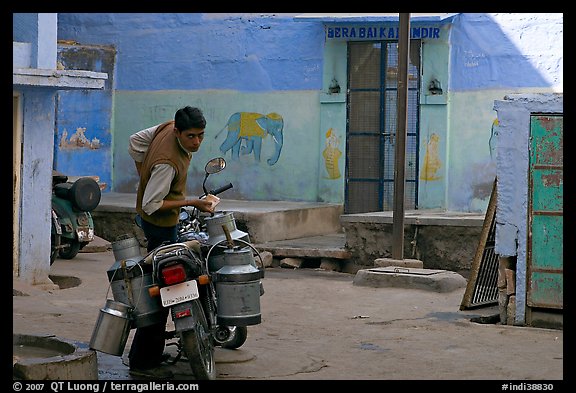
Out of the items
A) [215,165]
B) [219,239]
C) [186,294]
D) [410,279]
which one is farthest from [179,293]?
[410,279]

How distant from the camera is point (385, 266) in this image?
11641 mm

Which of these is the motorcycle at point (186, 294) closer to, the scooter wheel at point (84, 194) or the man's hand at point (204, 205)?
the man's hand at point (204, 205)

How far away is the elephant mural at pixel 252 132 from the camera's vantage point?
15367 millimetres

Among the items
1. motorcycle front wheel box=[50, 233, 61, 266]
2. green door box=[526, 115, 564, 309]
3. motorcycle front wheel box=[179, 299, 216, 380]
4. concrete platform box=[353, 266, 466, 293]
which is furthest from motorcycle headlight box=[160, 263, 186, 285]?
motorcycle front wheel box=[50, 233, 61, 266]

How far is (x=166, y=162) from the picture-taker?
6.35 metres

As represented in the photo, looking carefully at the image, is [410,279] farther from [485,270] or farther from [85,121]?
[85,121]

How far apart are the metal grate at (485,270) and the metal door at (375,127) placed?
4.90 metres

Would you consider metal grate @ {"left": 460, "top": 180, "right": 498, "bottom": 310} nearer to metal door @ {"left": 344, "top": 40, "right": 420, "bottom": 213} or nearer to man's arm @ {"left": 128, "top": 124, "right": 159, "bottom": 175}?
man's arm @ {"left": 128, "top": 124, "right": 159, "bottom": 175}

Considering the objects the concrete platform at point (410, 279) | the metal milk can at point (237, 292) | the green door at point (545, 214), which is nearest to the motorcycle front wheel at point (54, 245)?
the concrete platform at point (410, 279)

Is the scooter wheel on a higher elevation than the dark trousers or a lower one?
higher

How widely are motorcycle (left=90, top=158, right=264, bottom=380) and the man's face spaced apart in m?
0.58

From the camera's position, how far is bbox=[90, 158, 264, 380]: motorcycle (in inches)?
237
